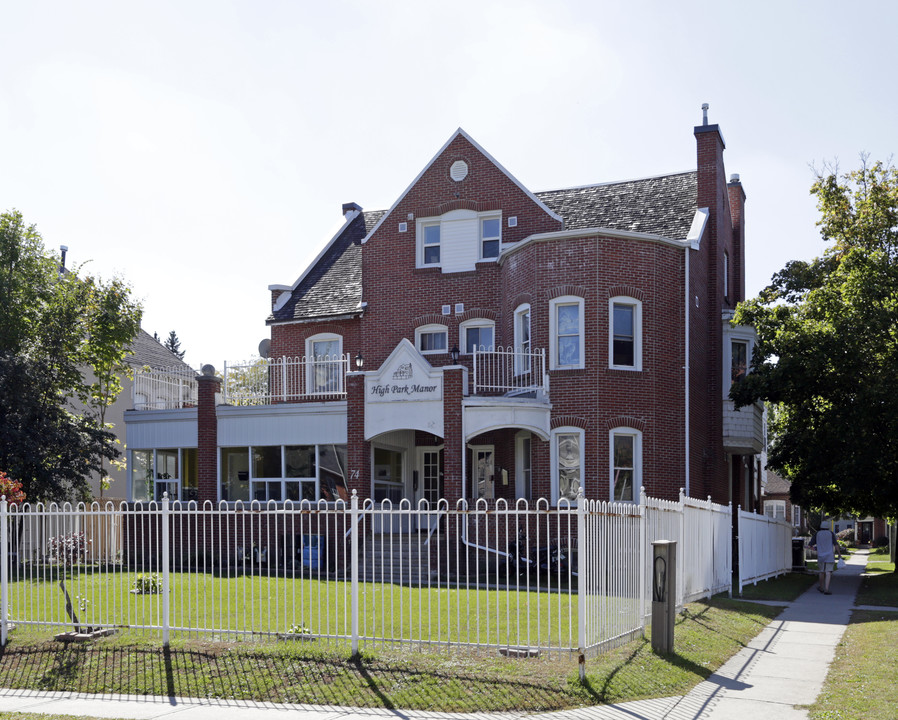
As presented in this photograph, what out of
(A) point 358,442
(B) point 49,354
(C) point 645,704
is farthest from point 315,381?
(C) point 645,704

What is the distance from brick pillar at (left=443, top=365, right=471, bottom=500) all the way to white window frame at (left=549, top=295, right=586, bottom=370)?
2.30 m

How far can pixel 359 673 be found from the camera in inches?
430

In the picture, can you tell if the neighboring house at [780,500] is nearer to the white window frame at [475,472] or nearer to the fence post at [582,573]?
the white window frame at [475,472]

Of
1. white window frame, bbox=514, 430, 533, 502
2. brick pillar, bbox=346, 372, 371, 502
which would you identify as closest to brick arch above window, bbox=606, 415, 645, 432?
white window frame, bbox=514, 430, 533, 502

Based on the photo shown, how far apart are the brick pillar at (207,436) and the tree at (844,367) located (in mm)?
14268

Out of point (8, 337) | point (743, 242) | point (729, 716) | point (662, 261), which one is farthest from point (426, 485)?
point (729, 716)

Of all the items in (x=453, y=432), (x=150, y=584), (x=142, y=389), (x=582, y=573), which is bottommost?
(x=150, y=584)

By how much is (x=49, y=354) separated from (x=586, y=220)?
48.9 ft

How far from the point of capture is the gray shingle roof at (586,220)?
27.1m

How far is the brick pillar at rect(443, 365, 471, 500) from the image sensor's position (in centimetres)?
2344

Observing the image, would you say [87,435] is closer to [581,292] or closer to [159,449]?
[159,449]

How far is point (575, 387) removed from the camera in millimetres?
24047

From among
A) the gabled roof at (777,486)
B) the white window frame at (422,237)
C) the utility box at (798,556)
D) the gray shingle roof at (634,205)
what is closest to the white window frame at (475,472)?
the white window frame at (422,237)

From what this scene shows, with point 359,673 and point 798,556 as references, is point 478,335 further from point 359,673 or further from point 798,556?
point 359,673
